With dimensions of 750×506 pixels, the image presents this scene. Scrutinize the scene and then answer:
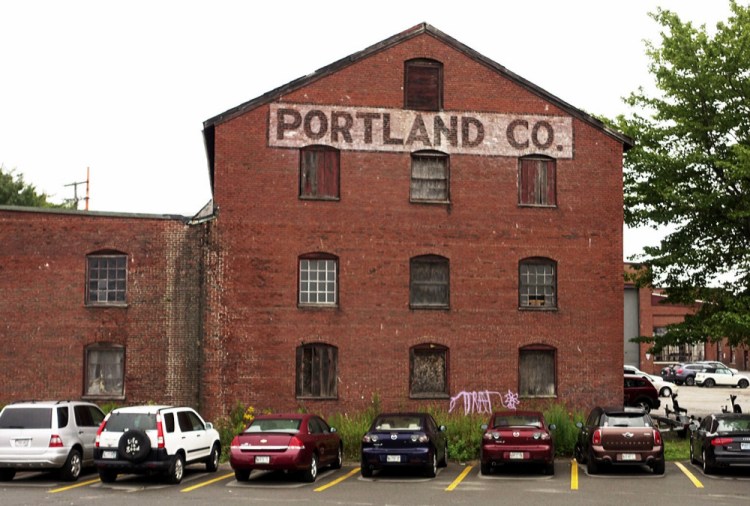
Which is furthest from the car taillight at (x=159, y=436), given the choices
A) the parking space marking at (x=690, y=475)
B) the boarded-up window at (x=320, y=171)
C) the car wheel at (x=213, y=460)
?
the boarded-up window at (x=320, y=171)

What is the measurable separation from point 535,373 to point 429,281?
4.41 meters

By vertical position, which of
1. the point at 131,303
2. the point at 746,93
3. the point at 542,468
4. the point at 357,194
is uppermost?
the point at 746,93

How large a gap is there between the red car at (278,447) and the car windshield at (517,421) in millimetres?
4213

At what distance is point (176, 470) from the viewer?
2097 centimetres

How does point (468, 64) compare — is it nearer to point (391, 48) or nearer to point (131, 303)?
point (391, 48)

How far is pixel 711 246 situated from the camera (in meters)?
32.9

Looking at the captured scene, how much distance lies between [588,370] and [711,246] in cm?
616

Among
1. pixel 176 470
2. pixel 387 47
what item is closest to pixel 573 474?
pixel 176 470

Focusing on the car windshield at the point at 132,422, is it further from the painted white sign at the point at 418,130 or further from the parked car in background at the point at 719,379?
the parked car in background at the point at 719,379

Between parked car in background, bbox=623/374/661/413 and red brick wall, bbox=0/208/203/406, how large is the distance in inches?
725

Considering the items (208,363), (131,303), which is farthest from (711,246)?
(131,303)

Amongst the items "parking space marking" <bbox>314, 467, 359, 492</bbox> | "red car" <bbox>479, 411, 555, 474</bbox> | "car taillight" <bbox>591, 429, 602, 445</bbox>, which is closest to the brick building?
"parking space marking" <bbox>314, 467, 359, 492</bbox>

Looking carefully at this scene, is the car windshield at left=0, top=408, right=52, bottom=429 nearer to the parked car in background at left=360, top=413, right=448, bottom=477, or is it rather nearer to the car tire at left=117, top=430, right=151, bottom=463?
the car tire at left=117, top=430, right=151, bottom=463

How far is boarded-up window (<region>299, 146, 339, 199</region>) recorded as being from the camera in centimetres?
3053
